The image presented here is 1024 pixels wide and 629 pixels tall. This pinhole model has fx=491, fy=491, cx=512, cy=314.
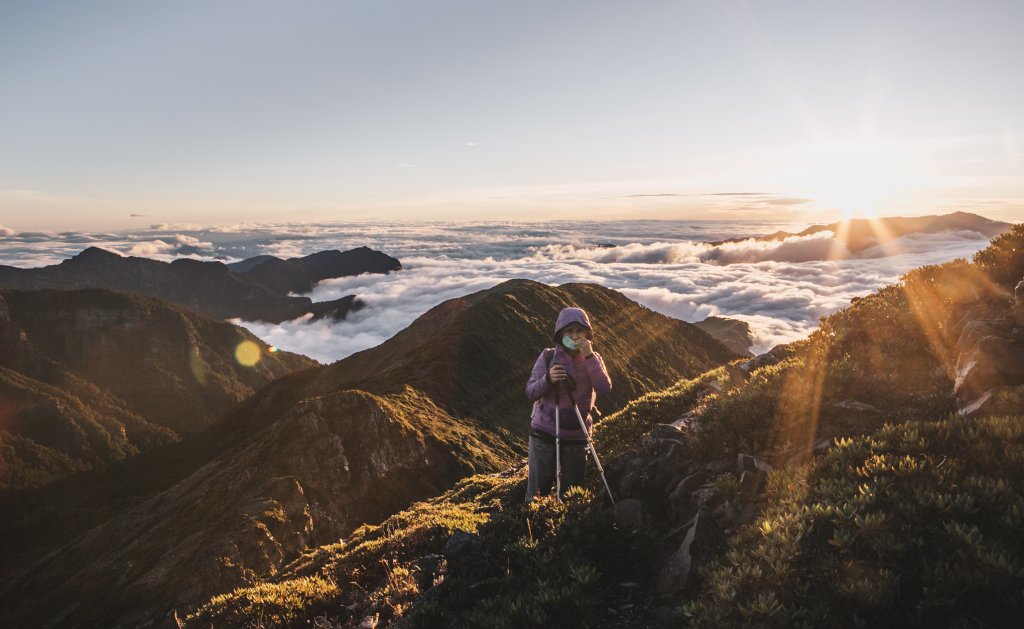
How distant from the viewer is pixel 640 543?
23.7 ft

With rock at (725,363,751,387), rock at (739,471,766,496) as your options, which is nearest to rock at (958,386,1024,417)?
rock at (739,471,766,496)

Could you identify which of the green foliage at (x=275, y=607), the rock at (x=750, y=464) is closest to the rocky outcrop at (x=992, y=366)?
the rock at (x=750, y=464)

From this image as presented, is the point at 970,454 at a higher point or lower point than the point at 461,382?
higher

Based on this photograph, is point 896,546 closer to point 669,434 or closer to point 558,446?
point 669,434

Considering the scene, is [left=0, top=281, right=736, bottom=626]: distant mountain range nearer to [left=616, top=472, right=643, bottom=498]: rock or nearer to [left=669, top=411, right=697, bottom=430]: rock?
[left=616, top=472, right=643, bottom=498]: rock

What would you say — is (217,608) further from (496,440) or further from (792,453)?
(496,440)

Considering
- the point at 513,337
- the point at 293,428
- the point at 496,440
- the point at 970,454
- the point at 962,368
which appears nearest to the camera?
the point at 970,454

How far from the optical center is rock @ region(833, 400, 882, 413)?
8508mm

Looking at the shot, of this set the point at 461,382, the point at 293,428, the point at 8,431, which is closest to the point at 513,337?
the point at 461,382

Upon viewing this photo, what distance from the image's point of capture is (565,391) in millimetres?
9461

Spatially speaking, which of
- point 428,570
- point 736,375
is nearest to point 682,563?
point 428,570

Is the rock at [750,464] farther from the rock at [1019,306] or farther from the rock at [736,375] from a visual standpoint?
the rock at [736,375]

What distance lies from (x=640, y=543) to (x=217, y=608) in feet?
27.6

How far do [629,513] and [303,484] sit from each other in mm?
49260
